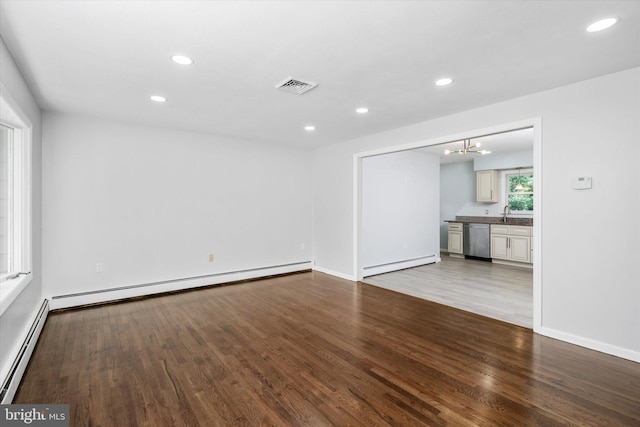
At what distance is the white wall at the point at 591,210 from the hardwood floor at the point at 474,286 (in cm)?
62

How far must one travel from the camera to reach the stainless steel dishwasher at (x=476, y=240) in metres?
7.23

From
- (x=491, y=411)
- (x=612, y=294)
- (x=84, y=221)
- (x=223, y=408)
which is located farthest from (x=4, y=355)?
(x=612, y=294)

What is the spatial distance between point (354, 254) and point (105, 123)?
13.6 ft

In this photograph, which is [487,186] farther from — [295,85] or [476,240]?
[295,85]

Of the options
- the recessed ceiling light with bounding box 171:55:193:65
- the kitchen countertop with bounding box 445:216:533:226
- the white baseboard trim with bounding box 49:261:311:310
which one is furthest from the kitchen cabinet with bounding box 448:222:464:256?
the recessed ceiling light with bounding box 171:55:193:65

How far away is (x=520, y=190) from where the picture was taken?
7484 millimetres

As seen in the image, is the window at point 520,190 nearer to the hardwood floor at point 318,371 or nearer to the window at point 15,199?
the hardwood floor at point 318,371

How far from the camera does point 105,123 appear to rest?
420cm

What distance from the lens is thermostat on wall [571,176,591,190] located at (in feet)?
9.41

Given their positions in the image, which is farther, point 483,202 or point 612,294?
point 483,202

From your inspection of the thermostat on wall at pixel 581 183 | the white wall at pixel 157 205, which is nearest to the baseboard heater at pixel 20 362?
the white wall at pixel 157 205

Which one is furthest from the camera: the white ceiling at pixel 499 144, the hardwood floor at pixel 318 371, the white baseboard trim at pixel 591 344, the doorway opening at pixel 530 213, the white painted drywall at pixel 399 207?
the white painted drywall at pixel 399 207

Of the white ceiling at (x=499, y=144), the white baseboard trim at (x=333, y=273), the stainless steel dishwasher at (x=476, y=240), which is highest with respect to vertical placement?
the white ceiling at (x=499, y=144)

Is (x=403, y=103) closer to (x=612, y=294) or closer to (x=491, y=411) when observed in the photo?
(x=612, y=294)
